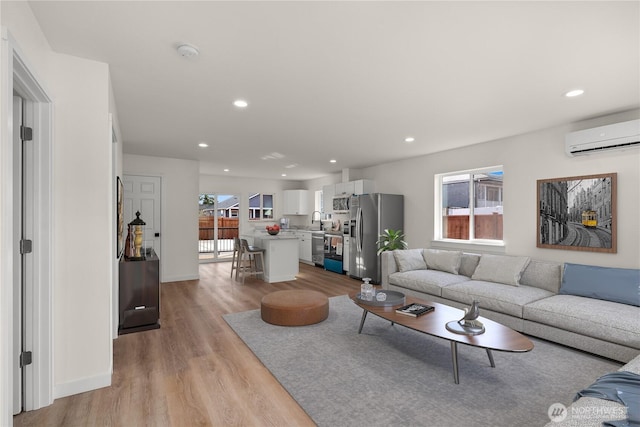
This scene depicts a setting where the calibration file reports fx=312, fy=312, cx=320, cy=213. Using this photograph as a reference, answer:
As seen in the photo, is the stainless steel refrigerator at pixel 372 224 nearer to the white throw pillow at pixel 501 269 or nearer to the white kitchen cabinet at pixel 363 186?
the white kitchen cabinet at pixel 363 186

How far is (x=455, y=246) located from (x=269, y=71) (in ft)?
13.6

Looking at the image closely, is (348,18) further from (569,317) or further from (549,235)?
(549,235)

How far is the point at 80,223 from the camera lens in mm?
2334

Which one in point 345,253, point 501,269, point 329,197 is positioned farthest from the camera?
point 329,197

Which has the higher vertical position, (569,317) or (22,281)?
(22,281)

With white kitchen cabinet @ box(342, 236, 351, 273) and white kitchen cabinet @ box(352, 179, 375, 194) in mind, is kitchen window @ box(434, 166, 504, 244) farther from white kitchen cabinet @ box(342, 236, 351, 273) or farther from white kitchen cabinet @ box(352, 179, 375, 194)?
white kitchen cabinet @ box(342, 236, 351, 273)

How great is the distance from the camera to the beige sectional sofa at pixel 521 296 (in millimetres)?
2711

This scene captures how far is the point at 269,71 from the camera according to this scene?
8.20 ft

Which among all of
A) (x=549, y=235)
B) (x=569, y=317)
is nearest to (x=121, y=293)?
(x=569, y=317)

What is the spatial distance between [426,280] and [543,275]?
135 centimetres

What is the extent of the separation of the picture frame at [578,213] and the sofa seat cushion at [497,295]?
74 cm

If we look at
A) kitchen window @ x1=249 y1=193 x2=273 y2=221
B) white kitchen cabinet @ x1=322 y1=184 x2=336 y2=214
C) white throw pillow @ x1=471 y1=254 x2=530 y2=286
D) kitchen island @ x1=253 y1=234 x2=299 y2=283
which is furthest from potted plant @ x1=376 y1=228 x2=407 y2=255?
kitchen window @ x1=249 y1=193 x2=273 y2=221

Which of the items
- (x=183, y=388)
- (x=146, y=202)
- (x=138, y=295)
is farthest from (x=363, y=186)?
(x=183, y=388)

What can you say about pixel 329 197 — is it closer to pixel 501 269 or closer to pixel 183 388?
pixel 501 269
